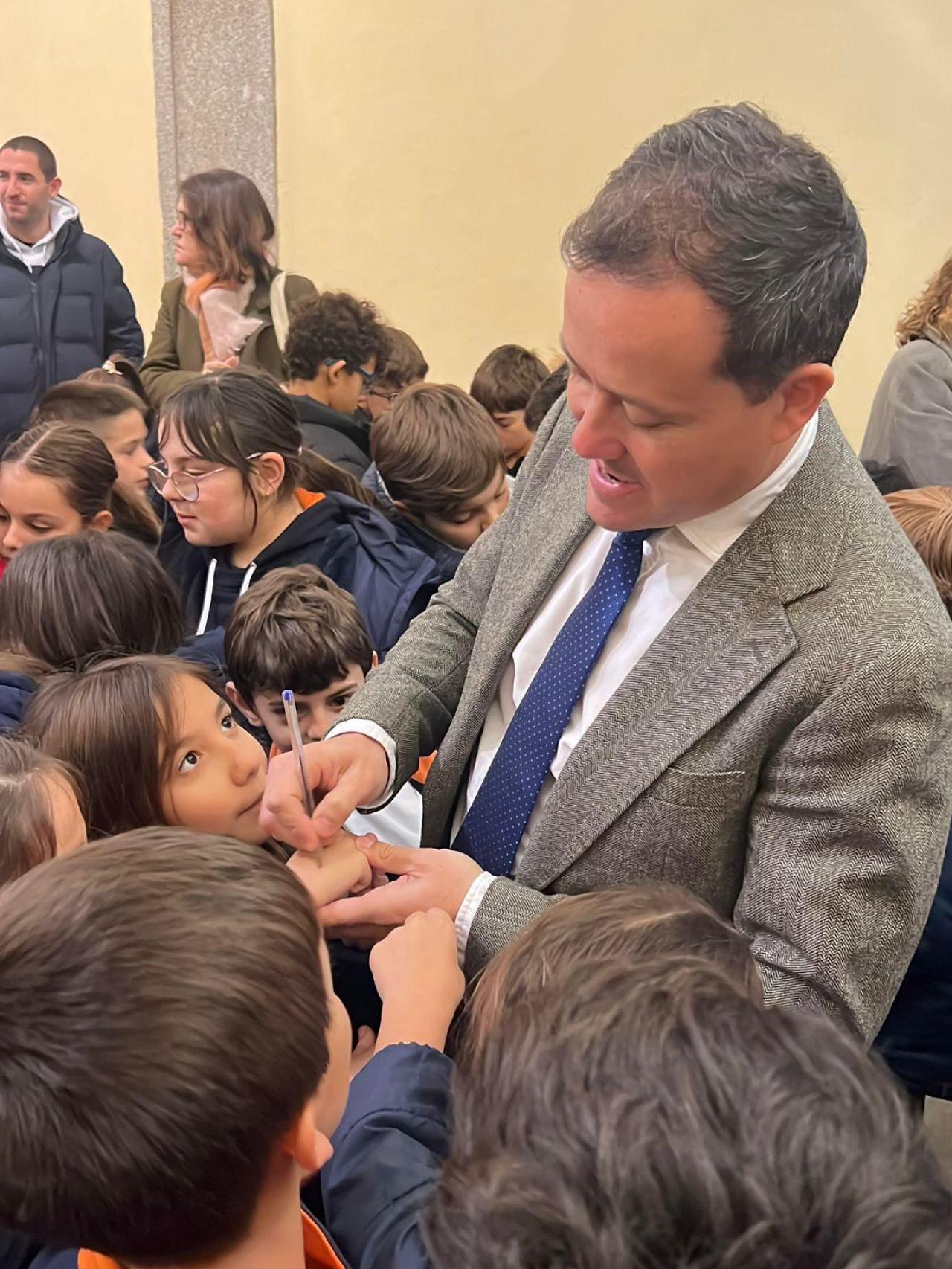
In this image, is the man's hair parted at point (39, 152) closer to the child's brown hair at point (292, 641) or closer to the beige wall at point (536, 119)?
the beige wall at point (536, 119)

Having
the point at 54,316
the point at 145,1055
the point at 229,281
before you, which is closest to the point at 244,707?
the point at 145,1055

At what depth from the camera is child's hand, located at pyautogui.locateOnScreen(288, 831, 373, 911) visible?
1.38 m

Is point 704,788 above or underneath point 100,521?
above

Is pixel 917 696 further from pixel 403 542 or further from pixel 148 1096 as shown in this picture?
pixel 403 542

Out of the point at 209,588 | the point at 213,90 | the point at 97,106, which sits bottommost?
the point at 209,588

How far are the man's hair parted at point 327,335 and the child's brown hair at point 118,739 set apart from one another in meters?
1.87

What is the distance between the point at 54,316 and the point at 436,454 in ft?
7.59

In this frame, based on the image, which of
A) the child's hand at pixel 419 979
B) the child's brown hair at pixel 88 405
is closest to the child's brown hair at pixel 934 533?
the child's hand at pixel 419 979

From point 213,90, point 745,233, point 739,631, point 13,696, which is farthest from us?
point 213,90

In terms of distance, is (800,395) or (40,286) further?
(40,286)

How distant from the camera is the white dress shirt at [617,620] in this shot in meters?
1.24

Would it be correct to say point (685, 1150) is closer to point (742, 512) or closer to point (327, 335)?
point (742, 512)

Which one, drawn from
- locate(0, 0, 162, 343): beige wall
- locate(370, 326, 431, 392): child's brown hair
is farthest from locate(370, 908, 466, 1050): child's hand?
locate(0, 0, 162, 343): beige wall

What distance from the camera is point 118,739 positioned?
1586 millimetres
